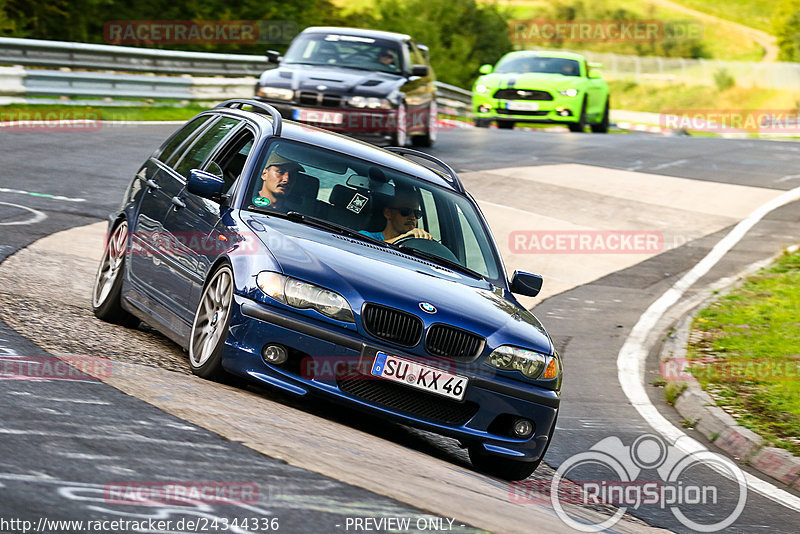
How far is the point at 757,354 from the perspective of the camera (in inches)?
418

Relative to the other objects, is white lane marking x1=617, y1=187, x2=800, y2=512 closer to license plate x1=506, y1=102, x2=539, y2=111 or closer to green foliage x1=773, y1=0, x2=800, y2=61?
license plate x1=506, y1=102, x2=539, y2=111

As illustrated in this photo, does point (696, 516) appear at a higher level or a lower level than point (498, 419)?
lower

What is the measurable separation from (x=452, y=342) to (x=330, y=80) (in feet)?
42.8

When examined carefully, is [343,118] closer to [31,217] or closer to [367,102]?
[367,102]

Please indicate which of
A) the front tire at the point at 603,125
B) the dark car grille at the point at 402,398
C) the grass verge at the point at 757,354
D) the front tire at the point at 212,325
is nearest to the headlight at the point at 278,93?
the grass verge at the point at 757,354

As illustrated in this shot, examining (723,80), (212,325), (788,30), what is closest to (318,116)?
(212,325)

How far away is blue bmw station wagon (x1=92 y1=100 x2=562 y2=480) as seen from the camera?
20.9 feet

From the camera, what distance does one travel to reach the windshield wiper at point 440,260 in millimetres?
7422

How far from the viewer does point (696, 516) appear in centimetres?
671

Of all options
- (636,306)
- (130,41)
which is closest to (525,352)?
(636,306)

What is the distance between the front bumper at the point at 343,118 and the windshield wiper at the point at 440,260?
11.3 metres

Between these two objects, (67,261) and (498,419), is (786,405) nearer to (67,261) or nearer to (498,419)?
(498,419)

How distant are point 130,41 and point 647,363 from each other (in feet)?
92.4

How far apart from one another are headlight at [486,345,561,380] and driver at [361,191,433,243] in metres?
1.24
